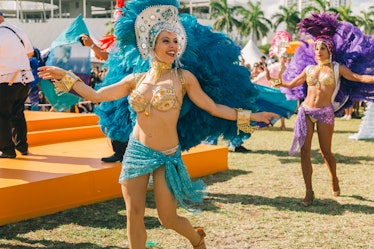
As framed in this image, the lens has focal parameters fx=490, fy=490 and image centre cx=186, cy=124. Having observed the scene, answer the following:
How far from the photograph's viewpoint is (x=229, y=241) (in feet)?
14.5

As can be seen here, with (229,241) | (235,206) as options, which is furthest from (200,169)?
(229,241)

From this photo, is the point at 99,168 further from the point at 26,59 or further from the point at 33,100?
the point at 33,100

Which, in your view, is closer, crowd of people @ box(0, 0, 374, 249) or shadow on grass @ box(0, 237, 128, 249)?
crowd of people @ box(0, 0, 374, 249)

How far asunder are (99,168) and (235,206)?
165 cm

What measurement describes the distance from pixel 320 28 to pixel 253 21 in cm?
5915

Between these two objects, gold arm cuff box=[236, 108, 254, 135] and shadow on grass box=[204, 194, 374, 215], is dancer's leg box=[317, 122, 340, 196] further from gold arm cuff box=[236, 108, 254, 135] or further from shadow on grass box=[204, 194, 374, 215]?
gold arm cuff box=[236, 108, 254, 135]

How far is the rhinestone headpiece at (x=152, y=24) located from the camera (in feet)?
11.4

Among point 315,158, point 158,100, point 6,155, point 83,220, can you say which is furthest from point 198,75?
point 315,158

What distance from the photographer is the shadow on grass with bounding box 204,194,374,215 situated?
5473 mm

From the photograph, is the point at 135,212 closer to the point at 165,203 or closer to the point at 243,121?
the point at 165,203

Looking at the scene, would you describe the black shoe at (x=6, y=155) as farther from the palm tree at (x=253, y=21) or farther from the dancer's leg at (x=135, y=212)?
the palm tree at (x=253, y=21)

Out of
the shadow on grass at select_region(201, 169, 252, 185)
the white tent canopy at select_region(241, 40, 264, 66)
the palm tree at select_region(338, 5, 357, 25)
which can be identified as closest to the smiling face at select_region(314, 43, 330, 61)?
the shadow on grass at select_region(201, 169, 252, 185)

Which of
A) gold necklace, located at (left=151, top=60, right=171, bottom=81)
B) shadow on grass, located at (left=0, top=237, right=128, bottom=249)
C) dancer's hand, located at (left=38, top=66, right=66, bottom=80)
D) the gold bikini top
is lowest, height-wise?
shadow on grass, located at (left=0, top=237, right=128, bottom=249)

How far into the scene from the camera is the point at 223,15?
61906mm
